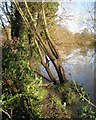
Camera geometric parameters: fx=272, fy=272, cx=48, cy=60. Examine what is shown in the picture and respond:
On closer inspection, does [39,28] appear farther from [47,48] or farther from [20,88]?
[20,88]

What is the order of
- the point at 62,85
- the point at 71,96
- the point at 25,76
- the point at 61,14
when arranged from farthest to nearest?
the point at 61,14, the point at 62,85, the point at 71,96, the point at 25,76

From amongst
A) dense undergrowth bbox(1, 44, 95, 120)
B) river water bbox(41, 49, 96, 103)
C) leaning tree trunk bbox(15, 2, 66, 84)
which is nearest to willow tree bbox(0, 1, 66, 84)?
leaning tree trunk bbox(15, 2, 66, 84)

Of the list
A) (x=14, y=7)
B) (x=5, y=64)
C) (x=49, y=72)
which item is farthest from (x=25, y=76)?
(x=14, y=7)

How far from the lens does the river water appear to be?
4.85m

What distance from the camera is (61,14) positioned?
5.42 metres

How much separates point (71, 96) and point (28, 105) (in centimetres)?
112

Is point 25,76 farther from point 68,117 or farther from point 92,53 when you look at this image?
→ point 92,53

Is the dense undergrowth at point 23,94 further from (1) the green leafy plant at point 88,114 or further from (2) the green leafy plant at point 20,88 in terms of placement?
(1) the green leafy plant at point 88,114

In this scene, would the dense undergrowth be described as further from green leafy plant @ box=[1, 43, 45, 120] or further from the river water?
the river water

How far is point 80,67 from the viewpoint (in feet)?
18.3

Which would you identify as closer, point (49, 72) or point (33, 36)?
point (33, 36)

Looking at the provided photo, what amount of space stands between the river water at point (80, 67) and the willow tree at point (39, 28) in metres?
0.17

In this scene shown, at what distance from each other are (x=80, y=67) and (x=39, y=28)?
1382mm

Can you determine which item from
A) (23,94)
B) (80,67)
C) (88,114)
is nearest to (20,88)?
(23,94)
